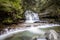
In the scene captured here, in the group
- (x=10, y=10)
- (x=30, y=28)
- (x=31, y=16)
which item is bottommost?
(x=30, y=28)

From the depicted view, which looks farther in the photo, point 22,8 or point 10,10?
point 22,8

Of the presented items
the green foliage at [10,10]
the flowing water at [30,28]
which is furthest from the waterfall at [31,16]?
the green foliage at [10,10]

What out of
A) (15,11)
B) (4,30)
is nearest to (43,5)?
(15,11)

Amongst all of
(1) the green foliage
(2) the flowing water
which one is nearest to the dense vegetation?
(1) the green foliage

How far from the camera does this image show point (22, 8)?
2732 millimetres

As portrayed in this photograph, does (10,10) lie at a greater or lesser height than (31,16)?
greater

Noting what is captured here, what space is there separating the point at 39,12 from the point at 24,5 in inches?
13.4

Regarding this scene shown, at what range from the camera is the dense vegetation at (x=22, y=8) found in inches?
102

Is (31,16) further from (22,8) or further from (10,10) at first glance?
(10,10)

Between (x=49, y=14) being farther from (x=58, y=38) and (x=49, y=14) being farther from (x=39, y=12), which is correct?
(x=58, y=38)

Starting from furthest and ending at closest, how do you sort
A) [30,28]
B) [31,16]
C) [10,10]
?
[31,16]
[30,28]
[10,10]

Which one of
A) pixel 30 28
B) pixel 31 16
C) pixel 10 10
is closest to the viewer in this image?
pixel 10 10

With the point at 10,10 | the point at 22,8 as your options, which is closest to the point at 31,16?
the point at 22,8

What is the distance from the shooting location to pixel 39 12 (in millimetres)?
2740
